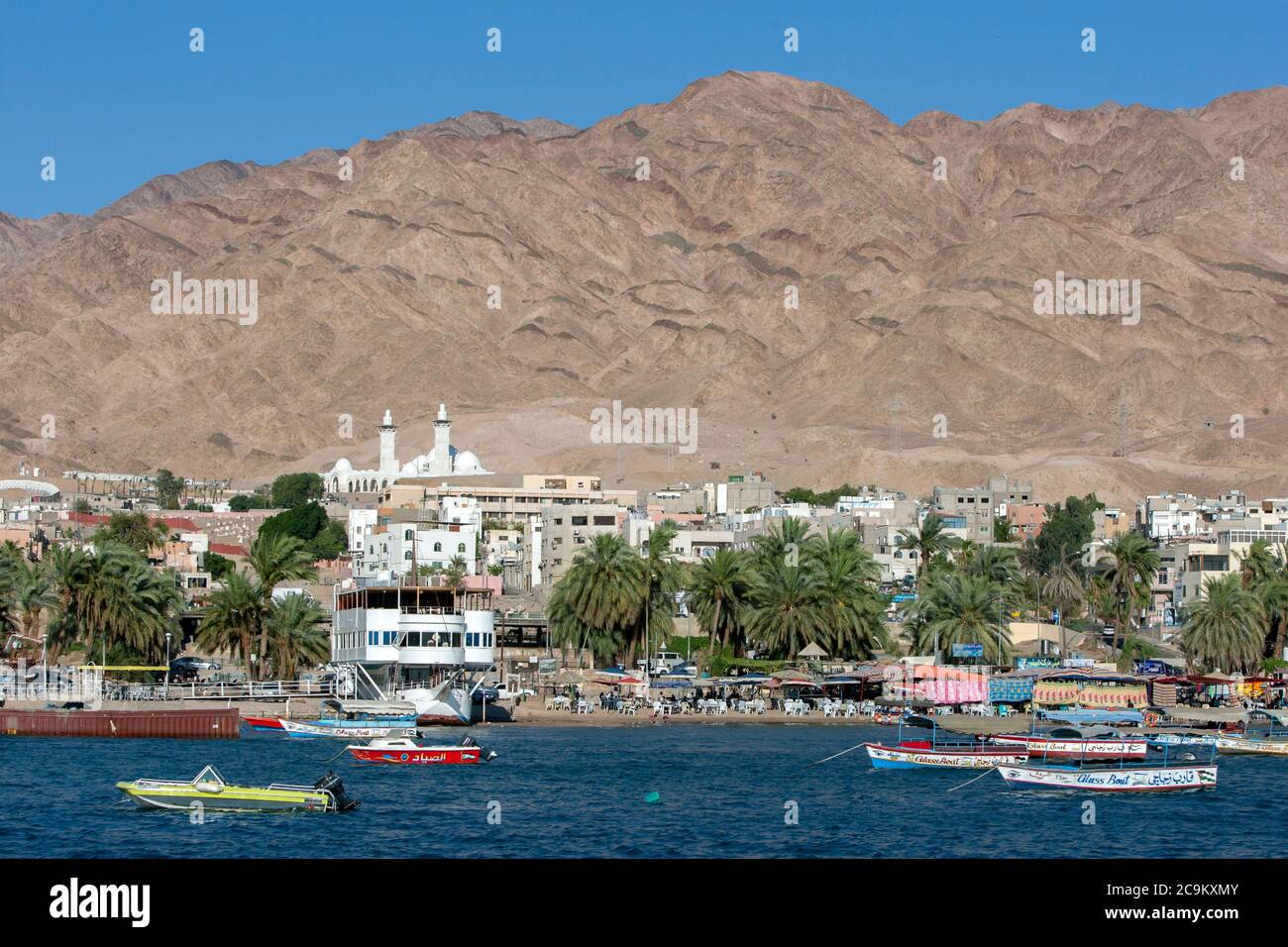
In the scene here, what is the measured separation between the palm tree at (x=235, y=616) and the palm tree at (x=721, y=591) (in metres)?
22.0

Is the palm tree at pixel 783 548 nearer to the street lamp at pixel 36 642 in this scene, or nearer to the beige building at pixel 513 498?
the street lamp at pixel 36 642

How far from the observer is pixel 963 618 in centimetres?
9525

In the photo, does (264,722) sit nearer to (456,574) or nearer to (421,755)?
(421,755)

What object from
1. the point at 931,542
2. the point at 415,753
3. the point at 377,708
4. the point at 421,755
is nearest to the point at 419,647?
the point at 377,708

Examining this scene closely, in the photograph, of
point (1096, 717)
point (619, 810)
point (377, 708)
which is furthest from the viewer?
point (377, 708)

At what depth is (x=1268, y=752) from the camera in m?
70.9

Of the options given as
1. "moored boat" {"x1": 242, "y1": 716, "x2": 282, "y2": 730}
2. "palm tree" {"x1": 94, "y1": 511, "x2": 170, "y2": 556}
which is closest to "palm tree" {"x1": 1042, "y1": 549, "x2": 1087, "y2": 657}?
"moored boat" {"x1": 242, "y1": 716, "x2": 282, "y2": 730}

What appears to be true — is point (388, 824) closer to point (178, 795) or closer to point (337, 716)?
point (178, 795)

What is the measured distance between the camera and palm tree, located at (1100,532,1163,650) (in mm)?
108438

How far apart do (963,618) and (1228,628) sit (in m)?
12.8

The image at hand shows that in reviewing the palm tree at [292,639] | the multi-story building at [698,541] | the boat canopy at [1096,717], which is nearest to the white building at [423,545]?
the multi-story building at [698,541]

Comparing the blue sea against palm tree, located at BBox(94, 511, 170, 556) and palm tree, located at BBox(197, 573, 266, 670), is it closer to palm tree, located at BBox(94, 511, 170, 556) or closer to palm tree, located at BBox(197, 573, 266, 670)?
palm tree, located at BBox(197, 573, 266, 670)

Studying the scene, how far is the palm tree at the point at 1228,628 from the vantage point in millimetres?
95062

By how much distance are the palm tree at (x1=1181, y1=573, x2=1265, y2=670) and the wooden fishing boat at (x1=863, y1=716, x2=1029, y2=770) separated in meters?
36.1
